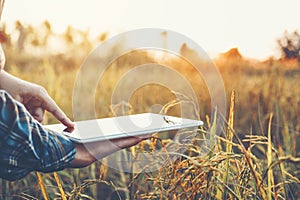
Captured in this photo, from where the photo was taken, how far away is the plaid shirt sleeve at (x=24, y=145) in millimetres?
737

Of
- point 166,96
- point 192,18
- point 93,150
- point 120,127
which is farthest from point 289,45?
point 93,150

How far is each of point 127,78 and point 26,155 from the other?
1.03m

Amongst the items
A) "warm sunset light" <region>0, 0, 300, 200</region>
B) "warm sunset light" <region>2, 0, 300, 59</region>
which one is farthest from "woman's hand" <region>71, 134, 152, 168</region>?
"warm sunset light" <region>2, 0, 300, 59</region>

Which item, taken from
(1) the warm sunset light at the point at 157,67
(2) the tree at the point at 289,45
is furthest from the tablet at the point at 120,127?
(2) the tree at the point at 289,45

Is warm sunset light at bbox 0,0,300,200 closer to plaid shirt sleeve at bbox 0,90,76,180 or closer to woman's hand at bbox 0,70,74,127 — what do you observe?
woman's hand at bbox 0,70,74,127

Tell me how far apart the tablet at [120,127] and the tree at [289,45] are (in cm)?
75

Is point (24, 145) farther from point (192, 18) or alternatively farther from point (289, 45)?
point (289, 45)

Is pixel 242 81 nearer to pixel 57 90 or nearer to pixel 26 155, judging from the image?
pixel 57 90

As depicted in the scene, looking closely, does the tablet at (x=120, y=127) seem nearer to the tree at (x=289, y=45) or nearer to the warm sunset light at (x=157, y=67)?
the warm sunset light at (x=157, y=67)

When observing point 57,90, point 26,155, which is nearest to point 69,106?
point 57,90

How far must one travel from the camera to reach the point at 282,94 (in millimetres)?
1705

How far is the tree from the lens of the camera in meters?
1.69

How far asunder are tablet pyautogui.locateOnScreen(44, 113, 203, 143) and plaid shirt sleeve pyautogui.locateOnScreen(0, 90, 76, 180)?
0.05 metres

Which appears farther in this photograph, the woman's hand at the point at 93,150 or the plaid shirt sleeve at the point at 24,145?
the woman's hand at the point at 93,150
